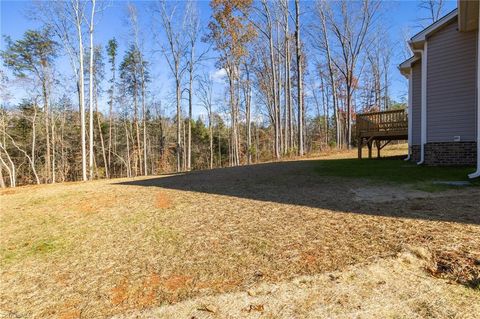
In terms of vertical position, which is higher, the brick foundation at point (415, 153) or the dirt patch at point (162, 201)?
the brick foundation at point (415, 153)

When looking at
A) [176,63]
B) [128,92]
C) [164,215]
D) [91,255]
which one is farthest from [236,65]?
[91,255]

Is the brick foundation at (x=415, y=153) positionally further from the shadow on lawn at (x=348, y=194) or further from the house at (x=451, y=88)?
the shadow on lawn at (x=348, y=194)

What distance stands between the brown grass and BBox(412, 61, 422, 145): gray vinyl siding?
5.55 metres

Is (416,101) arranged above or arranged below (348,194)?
above

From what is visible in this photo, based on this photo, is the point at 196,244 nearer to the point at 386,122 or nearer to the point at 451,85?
the point at 451,85

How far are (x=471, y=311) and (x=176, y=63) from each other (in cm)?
2120

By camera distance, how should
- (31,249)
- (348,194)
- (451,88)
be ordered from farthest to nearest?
(451,88), (348,194), (31,249)

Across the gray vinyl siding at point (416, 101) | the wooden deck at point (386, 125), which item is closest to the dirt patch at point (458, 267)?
the gray vinyl siding at point (416, 101)

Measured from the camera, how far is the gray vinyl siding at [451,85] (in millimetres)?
7621

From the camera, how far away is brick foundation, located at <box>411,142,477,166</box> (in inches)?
302

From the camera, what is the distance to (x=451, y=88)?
311 inches

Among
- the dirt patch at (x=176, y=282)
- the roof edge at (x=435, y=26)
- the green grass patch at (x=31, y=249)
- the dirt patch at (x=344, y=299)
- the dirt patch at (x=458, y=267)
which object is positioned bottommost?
the green grass patch at (x=31, y=249)

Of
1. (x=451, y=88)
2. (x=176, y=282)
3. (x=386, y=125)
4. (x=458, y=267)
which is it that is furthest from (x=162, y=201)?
(x=386, y=125)

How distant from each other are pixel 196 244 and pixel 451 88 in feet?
28.0
